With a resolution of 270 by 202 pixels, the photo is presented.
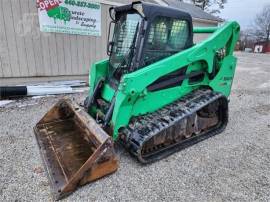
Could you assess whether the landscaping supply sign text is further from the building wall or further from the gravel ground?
the gravel ground

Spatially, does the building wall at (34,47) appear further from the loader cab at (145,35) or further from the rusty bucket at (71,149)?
the loader cab at (145,35)

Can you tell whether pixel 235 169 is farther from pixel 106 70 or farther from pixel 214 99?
pixel 106 70

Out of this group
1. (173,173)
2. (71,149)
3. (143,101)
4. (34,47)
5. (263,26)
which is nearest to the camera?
(173,173)

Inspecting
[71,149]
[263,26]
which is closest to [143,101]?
[71,149]

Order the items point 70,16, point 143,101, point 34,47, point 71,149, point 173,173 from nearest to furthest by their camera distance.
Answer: point 173,173 < point 71,149 < point 143,101 < point 34,47 < point 70,16

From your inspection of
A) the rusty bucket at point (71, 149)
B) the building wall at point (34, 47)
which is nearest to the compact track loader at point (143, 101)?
the rusty bucket at point (71, 149)

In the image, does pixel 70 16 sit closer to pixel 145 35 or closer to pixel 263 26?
pixel 145 35

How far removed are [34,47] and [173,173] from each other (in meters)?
5.33

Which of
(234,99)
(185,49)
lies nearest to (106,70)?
(185,49)

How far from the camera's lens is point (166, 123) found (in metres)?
2.89

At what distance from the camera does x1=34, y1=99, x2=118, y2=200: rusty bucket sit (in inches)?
90.5

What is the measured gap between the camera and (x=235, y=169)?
2.81m

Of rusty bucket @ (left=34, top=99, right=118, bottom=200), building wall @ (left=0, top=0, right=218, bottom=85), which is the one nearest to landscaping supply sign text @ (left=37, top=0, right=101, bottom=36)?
building wall @ (left=0, top=0, right=218, bottom=85)

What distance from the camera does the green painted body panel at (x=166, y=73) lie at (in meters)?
2.74
